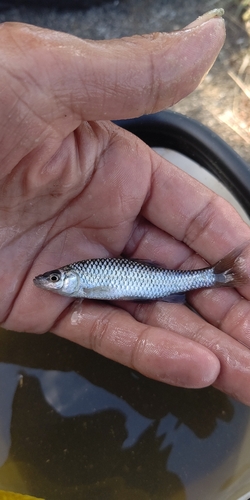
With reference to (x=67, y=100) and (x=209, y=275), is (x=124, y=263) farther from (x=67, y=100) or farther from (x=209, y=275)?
Answer: (x=67, y=100)

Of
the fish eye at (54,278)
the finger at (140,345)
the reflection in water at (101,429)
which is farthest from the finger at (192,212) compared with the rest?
the reflection in water at (101,429)

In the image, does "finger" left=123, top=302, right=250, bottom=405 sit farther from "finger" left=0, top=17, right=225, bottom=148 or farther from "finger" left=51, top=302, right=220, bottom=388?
"finger" left=0, top=17, right=225, bottom=148

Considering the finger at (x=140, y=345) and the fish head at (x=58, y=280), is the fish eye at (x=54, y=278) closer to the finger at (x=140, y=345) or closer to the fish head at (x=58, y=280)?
the fish head at (x=58, y=280)

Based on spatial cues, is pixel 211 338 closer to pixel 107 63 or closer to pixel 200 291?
pixel 200 291

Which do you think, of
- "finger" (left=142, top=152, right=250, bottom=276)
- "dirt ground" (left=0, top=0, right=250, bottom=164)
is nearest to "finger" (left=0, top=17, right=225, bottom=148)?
"finger" (left=142, top=152, right=250, bottom=276)

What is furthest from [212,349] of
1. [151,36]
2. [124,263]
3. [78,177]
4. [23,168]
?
[151,36]

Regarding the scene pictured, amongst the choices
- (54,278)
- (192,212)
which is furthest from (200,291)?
(54,278)
